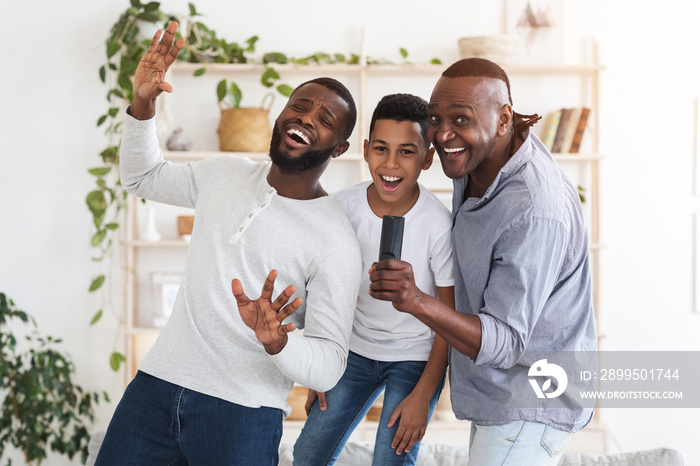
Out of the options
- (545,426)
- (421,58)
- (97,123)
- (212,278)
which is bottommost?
(545,426)

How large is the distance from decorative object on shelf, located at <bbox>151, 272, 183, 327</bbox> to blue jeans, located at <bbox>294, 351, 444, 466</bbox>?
1.94 meters

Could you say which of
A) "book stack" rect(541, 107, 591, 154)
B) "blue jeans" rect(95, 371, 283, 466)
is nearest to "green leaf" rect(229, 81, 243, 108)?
"book stack" rect(541, 107, 591, 154)

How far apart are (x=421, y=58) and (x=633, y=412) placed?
7.44ft

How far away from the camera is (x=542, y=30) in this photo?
3.49m

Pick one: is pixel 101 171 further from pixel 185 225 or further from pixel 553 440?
pixel 553 440

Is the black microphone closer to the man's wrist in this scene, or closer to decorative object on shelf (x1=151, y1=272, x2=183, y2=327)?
the man's wrist

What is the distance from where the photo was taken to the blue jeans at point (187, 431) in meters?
1.43

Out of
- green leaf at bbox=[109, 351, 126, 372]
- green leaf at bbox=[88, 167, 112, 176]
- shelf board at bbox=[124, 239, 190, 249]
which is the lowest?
green leaf at bbox=[109, 351, 126, 372]

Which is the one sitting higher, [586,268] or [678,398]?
[586,268]

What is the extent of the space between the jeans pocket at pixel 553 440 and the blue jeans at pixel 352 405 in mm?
314

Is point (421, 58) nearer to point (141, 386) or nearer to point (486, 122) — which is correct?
point (486, 122)

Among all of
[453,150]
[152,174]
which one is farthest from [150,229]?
[453,150]

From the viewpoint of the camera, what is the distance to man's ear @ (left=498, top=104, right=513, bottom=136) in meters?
1.44

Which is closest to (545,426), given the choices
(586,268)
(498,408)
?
(498,408)
